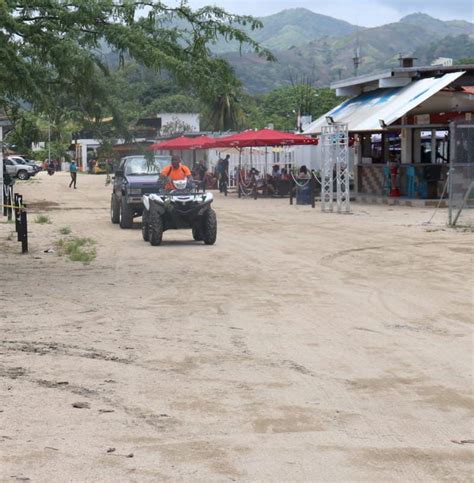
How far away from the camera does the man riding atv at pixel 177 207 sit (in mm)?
17766

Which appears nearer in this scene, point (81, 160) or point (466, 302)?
point (466, 302)

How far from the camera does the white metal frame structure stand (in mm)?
27906

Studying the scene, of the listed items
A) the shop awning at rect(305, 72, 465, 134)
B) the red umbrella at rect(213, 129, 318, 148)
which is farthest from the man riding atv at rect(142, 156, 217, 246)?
the red umbrella at rect(213, 129, 318, 148)

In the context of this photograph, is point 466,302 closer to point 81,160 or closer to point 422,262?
point 422,262

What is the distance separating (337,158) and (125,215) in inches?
306

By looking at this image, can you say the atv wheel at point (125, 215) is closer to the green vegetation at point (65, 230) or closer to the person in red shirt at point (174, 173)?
the green vegetation at point (65, 230)

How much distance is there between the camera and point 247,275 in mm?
13789

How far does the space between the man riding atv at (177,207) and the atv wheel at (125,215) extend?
4.09m

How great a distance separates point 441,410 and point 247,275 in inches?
291

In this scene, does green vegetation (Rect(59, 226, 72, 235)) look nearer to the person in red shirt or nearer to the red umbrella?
the person in red shirt

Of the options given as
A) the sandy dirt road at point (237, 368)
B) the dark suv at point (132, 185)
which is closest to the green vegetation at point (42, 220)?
the dark suv at point (132, 185)

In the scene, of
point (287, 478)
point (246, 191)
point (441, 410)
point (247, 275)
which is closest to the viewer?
point (287, 478)

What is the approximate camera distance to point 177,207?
58.2 ft

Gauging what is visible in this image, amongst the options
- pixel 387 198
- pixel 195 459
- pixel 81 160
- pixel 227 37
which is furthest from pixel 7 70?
pixel 81 160
